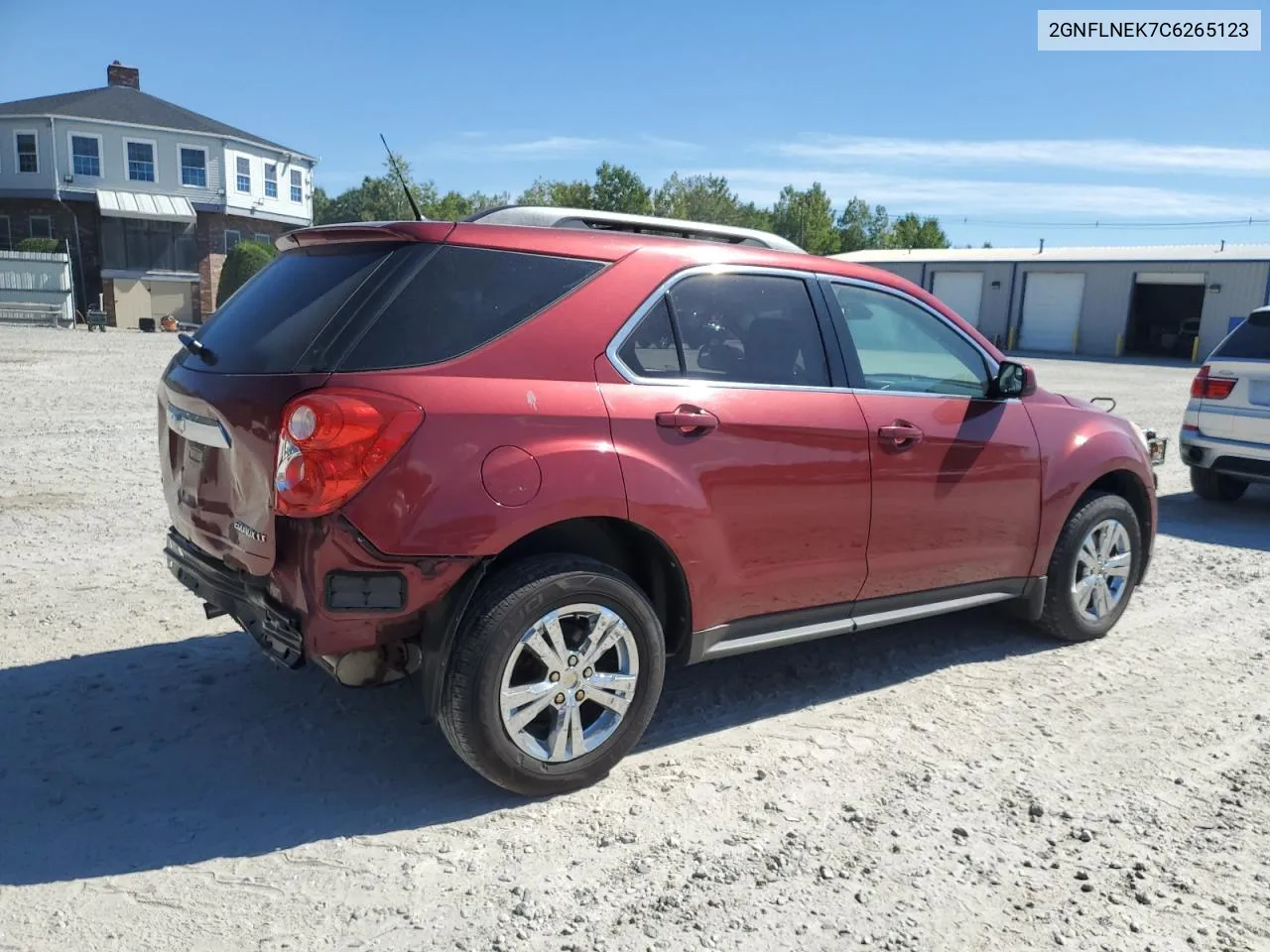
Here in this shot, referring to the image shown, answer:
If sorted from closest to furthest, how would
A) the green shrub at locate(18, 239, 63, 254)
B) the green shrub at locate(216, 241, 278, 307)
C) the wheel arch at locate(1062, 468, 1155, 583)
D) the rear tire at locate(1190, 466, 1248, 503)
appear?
the wheel arch at locate(1062, 468, 1155, 583) < the rear tire at locate(1190, 466, 1248, 503) < the green shrub at locate(216, 241, 278, 307) < the green shrub at locate(18, 239, 63, 254)

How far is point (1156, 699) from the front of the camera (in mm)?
4570

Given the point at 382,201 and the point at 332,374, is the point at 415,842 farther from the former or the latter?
the point at 382,201

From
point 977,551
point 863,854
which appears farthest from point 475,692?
point 977,551

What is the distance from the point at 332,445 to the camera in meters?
3.04

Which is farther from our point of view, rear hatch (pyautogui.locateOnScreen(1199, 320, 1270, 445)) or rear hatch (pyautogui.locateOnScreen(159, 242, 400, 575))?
rear hatch (pyautogui.locateOnScreen(1199, 320, 1270, 445))

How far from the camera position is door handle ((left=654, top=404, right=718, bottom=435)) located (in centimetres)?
357

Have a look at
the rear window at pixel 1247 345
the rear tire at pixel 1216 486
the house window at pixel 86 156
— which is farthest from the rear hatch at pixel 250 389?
the house window at pixel 86 156

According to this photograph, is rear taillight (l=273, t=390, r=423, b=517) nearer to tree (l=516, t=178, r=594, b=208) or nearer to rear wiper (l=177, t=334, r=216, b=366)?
rear wiper (l=177, t=334, r=216, b=366)

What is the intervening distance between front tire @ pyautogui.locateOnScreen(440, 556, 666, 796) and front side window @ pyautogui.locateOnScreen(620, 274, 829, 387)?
0.83 m

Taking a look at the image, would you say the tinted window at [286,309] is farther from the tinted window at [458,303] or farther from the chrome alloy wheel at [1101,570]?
the chrome alloy wheel at [1101,570]

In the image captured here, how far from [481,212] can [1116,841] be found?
318 centimetres

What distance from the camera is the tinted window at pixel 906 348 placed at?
4.33 m

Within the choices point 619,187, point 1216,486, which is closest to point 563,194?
point 619,187

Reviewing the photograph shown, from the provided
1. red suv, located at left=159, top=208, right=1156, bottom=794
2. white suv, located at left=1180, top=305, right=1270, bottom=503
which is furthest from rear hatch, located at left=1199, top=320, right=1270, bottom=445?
red suv, located at left=159, top=208, right=1156, bottom=794
